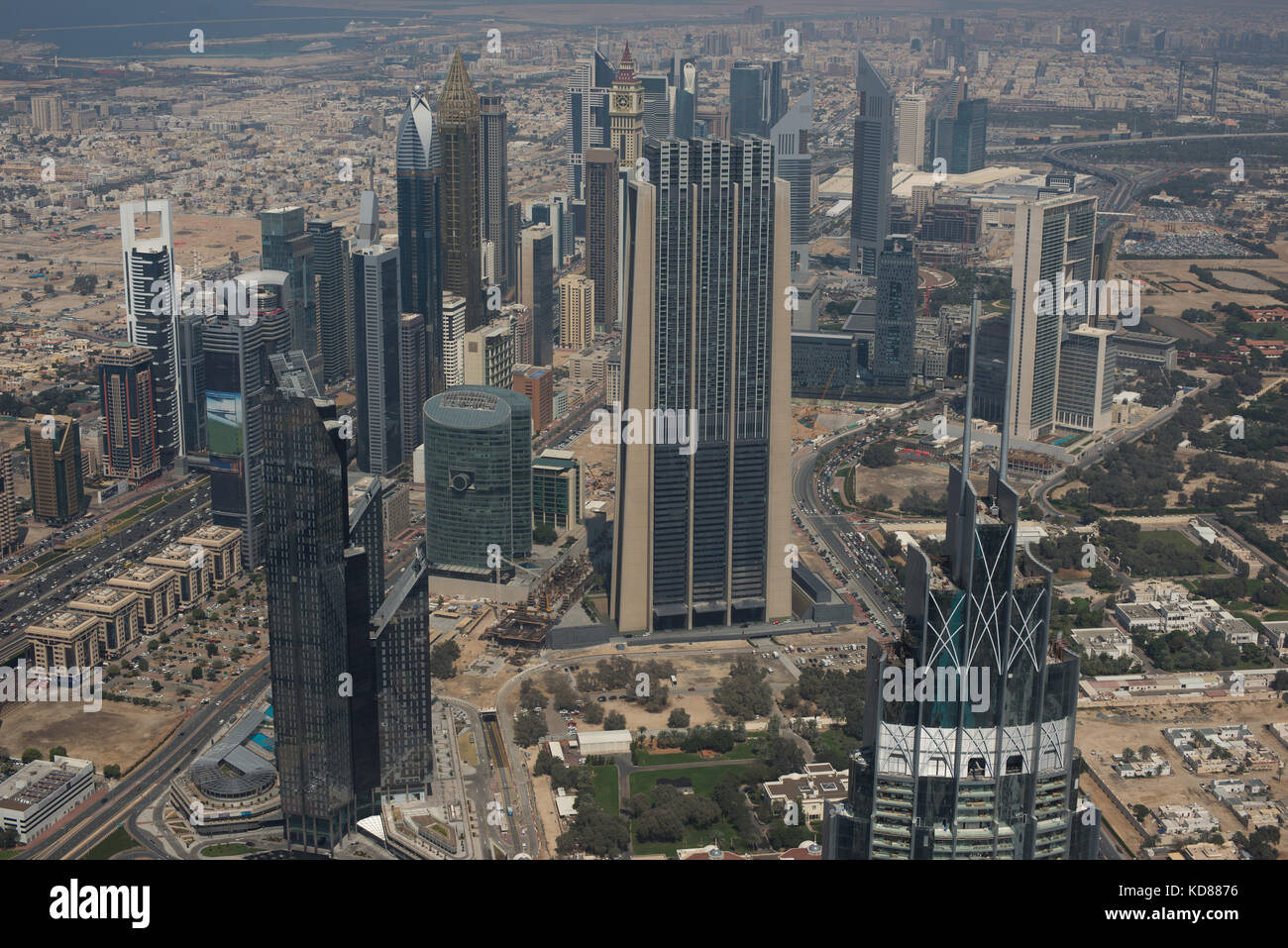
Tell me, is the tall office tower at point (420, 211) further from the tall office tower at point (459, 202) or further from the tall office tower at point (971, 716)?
the tall office tower at point (971, 716)

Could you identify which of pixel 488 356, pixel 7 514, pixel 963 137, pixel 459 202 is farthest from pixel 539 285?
pixel 963 137

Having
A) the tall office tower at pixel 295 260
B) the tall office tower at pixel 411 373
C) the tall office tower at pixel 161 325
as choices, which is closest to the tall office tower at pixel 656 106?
the tall office tower at pixel 295 260

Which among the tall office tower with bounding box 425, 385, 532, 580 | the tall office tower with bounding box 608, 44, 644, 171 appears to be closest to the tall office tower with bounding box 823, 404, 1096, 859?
the tall office tower with bounding box 425, 385, 532, 580

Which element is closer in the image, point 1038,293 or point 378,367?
point 378,367

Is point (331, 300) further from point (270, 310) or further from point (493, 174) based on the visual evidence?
point (270, 310)
